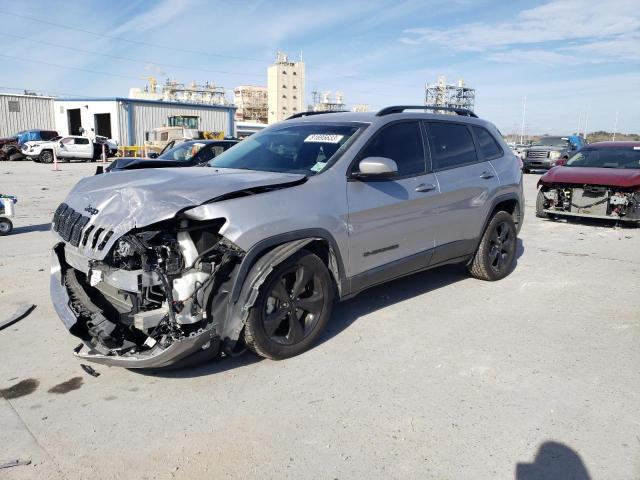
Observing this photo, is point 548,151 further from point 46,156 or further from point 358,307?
point 46,156

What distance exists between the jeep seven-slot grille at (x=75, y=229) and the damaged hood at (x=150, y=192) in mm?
42

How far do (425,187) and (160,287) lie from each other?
260 cm

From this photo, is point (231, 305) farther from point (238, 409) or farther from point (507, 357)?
point (507, 357)

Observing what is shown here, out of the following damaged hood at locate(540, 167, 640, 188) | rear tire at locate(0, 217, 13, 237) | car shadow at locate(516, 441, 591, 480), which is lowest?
car shadow at locate(516, 441, 591, 480)

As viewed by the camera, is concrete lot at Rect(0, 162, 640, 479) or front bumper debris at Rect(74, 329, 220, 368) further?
front bumper debris at Rect(74, 329, 220, 368)

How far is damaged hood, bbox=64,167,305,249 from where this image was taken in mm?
3260

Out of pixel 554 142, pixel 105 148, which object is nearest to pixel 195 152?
pixel 554 142

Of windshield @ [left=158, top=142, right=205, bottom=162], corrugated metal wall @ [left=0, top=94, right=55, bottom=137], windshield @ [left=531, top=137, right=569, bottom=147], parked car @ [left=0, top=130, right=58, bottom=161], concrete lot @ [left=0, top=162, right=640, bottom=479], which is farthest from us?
corrugated metal wall @ [left=0, top=94, right=55, bottom=137]

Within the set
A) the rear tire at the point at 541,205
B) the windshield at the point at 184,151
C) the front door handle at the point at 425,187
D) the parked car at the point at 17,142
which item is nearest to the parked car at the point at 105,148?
the parked car at the point at 17,142

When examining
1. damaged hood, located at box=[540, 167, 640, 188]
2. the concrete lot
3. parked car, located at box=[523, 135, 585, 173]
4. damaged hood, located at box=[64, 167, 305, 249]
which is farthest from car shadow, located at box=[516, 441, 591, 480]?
parked car, located at box=[523, 135, 585, 173]

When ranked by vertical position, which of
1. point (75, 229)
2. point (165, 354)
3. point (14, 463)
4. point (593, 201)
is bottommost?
point (14, 463)

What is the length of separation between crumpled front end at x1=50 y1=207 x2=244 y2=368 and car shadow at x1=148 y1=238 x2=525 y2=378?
235 mm

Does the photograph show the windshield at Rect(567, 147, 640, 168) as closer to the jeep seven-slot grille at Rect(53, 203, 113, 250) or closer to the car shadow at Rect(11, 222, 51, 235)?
the jeep seven-slot grille at Rect(53, 203, 113, 250)

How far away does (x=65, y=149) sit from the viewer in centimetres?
3122
